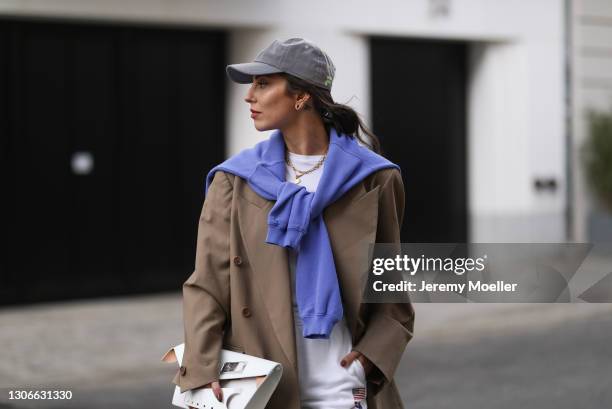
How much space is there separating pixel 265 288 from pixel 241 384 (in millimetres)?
273

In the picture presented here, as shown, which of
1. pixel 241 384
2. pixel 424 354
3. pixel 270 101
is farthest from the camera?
pixel 424 354

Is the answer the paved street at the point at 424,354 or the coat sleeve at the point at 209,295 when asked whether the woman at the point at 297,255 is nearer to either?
the coat sleeve at the point at 209,295

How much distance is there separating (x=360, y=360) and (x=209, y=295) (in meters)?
0.45

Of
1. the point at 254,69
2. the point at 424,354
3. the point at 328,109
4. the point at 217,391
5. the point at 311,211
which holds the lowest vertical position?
the point at 424,354

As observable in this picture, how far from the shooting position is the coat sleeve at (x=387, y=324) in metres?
2.54

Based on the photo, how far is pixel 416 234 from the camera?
1141cm

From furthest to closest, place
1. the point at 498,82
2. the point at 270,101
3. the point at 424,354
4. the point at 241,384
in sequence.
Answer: the point at 498,82 < the point at 424,354 < the point at 270,101 < the point at 241,384

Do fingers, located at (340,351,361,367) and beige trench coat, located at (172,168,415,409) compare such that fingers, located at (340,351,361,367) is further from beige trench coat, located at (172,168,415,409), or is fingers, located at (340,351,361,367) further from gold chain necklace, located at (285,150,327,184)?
gold chain necklace, located at (285,150,327,184)

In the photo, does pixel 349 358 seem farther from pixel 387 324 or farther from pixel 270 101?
pixel 270 101

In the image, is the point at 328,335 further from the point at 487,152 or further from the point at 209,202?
the point at 487,152

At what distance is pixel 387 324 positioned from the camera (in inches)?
102

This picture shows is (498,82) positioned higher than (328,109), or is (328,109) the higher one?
(498,82)

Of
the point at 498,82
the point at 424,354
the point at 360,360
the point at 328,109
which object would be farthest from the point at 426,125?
the point at 360,360

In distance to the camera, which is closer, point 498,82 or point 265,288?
point 265,288
